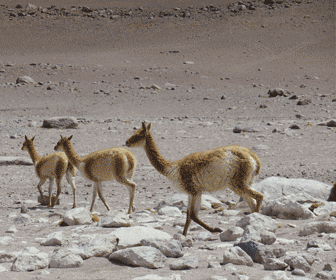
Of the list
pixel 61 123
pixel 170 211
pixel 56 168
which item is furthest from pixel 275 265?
pixel 61 123

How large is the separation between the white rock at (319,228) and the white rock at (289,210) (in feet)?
3.88

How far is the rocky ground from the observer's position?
24.0 ft

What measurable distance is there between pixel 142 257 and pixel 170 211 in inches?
137

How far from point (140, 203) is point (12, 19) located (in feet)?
152

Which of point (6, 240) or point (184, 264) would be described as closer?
point (184, 264)

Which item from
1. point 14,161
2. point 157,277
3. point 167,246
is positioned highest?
point 157,277

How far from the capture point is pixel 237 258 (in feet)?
16.8

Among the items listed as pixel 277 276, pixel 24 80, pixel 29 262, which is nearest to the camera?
pixel 277 276

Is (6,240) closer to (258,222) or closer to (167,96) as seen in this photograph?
(258,222)

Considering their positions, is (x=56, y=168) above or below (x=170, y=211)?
above

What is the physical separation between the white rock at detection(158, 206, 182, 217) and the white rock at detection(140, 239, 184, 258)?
282 centimetres

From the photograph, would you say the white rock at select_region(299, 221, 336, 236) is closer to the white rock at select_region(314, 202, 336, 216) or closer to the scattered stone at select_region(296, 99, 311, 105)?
the white rock at select_region(314, 202, 336, 216)

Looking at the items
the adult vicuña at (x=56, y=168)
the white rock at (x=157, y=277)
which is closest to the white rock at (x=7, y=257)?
the white rock at (x=157, y=277)

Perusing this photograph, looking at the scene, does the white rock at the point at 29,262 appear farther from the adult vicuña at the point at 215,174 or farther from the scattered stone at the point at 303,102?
the scattered stone at the point at 303,102
